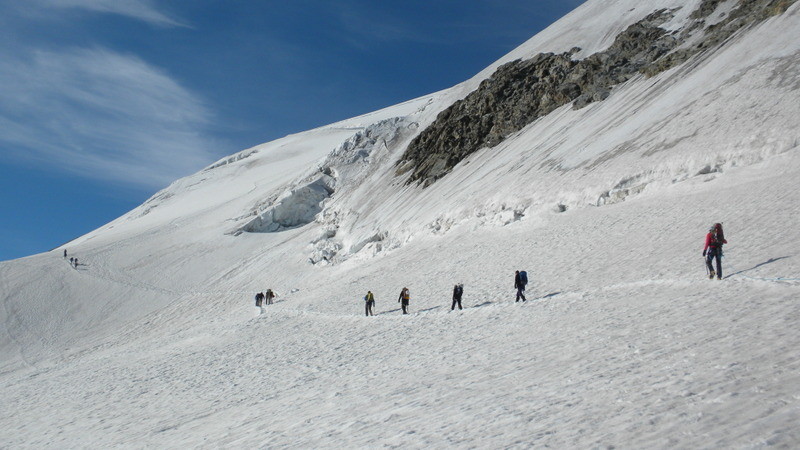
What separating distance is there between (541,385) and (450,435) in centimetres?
208

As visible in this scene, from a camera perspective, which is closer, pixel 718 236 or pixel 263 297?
pixel 718 236

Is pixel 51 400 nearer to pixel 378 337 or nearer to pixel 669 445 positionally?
pixel 378 337

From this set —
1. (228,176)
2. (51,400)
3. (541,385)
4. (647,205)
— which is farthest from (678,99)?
(228,176)

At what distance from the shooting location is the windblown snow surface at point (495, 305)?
8.53m

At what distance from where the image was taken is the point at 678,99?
32.2 m

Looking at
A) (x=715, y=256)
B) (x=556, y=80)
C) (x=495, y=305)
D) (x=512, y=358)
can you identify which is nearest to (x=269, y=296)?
(x=495, y=305)

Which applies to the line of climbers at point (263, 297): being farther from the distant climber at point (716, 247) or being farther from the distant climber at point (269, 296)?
the distant climber at point (716, 247)

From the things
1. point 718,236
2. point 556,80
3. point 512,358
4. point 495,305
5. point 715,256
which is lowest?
point 512,358

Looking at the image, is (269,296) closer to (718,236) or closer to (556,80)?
(718,236)

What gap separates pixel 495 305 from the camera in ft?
62.4

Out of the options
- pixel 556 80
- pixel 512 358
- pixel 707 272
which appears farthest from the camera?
pixel 556 80

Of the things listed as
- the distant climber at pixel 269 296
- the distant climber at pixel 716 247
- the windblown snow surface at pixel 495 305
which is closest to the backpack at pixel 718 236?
A: the distant climber at pixel 716 247

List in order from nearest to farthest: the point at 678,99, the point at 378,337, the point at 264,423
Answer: the point at 264,423 < the point at 378,337 < the point at 678,99

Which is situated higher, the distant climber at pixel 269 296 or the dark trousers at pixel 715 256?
the distant climber at pixel 269 296
